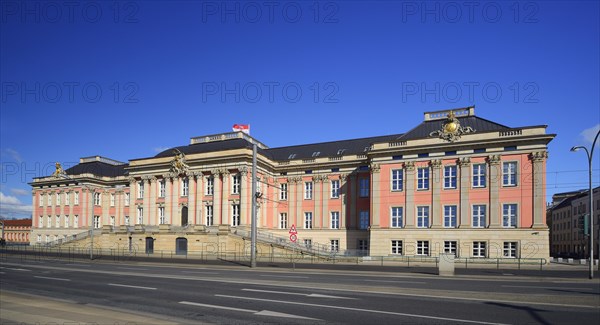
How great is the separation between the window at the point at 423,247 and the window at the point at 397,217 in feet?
9.92

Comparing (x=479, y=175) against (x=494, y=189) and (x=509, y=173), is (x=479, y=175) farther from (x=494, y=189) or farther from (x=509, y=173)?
(x=509, y=173)

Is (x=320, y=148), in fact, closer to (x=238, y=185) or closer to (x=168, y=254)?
(x=238, y=185)

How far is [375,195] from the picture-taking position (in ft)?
Result: 164

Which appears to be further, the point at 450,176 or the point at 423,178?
the point at 423,178

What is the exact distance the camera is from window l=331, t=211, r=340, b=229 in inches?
2246

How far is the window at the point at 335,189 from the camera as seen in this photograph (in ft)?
188

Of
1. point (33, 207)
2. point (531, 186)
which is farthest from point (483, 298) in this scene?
point (33, 207)

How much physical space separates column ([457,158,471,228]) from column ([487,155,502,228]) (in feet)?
6.79

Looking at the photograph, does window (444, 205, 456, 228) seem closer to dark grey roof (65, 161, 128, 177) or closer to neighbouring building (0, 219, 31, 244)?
dark grey roof (65, 161, 128, 177)

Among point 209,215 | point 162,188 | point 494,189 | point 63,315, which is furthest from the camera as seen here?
point 162,188

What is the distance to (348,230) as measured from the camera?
5544 centimetres

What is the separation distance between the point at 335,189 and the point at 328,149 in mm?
8045

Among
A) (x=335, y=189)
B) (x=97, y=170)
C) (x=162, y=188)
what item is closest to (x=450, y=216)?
(x=335, y=189)

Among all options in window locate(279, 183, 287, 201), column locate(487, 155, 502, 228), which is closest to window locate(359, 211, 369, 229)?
window locate(279, 183, 287, 201)
